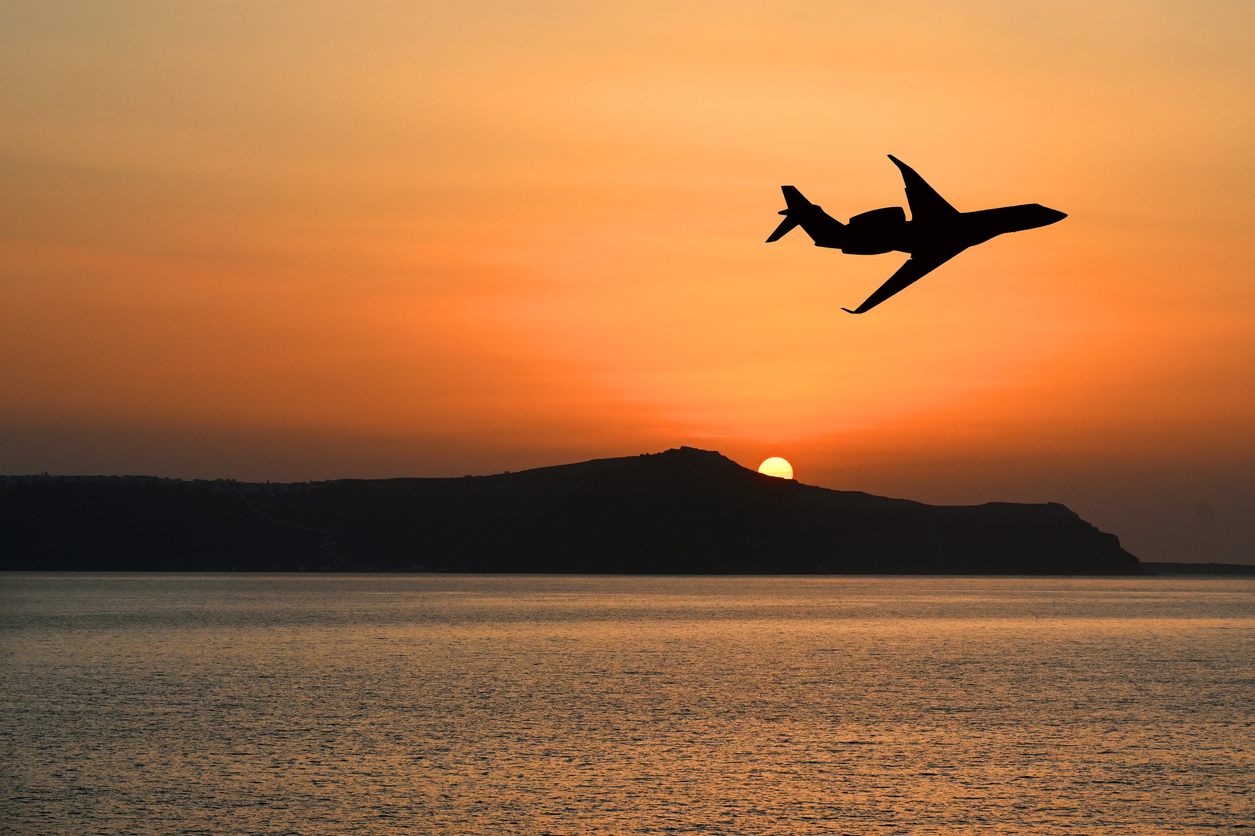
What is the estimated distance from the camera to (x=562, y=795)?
203 feet

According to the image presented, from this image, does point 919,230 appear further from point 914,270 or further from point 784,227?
point 784,227

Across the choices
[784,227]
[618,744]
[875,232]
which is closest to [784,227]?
[784,227]

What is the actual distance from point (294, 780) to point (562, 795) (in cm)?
1579

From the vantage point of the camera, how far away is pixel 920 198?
49.0 ft

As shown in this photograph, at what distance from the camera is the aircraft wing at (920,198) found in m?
14.8

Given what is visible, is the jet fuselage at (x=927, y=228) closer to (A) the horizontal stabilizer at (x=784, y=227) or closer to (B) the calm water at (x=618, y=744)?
(A) the horizontal stabilizer at (x=784, y=227)

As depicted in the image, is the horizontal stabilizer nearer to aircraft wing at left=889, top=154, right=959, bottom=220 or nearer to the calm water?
aircraft wing at left=889, top=154, right=959, bottom=220

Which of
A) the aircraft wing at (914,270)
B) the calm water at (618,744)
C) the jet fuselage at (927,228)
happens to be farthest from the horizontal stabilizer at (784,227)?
the calm water at (618,744)

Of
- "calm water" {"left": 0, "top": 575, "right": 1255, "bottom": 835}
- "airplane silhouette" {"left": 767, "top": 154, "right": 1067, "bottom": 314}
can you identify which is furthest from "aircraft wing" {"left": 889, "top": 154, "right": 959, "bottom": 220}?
"calm water" {"left": 0, "top": 575, "right": 1255, "bottom": 835}

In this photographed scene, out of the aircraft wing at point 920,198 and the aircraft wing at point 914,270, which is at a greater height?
the aircraft wing at point 920,198

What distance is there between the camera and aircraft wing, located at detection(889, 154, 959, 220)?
1480cm

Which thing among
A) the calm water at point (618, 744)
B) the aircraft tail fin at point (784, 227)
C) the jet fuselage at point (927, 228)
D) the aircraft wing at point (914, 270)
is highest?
the aircraft tail fin at point (784, 227)

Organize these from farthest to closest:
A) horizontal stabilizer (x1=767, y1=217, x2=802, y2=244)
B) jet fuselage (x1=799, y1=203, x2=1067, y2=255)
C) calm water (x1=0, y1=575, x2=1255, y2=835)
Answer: calm water (x1=0, y1=575, x2=1255, y2=835)
horizontal stabilizer (x1=767, y1=217, x2=802, y2=244)
jet fuselage (x1=799, y1=203, x2=1067, y2=255)

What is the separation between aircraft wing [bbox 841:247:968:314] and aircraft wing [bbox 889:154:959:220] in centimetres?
50
